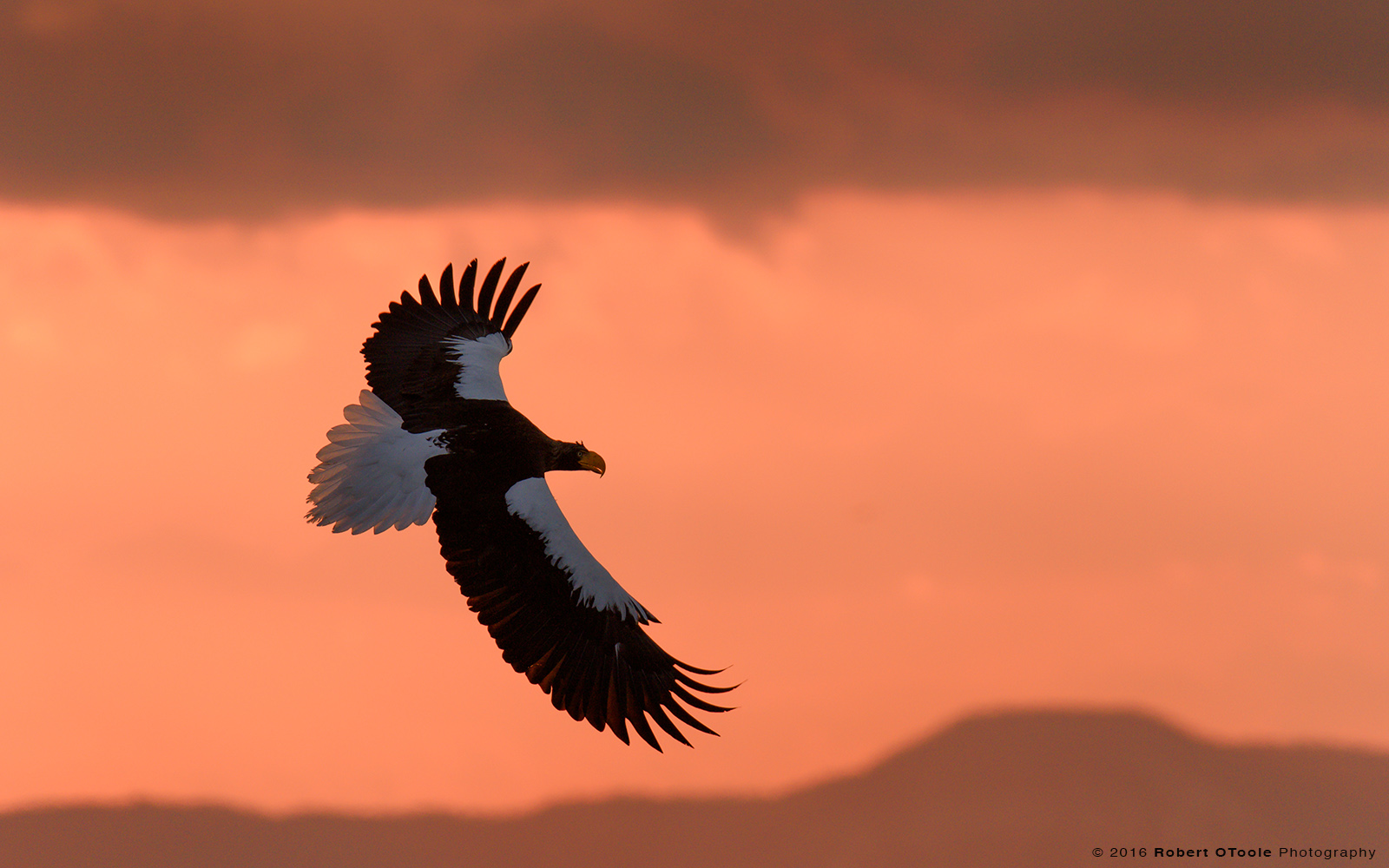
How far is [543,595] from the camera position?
43.8 feet

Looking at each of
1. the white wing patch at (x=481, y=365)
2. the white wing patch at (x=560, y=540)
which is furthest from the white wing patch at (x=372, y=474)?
the white wing patch at (x=560, y=540)

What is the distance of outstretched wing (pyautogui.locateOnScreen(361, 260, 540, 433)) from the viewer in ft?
44.8

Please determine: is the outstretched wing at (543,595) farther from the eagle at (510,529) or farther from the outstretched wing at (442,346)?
the outstretched wing at (442,346)

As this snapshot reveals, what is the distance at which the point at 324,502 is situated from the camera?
44.8 feet

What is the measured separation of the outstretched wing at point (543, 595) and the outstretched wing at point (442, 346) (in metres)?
0.78

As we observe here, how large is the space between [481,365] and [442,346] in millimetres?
523

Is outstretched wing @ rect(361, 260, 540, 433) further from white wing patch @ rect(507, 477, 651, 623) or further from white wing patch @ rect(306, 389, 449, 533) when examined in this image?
white wing patch @ rect(507, 477, 651, 623)

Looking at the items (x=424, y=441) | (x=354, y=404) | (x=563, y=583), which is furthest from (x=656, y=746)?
(x=354, y=404)

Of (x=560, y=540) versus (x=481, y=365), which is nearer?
(x=560, y=540)

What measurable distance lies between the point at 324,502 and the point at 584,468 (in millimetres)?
2917

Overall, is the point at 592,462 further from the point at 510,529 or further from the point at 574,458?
the point at 510,529

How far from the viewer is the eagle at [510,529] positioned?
13219 millimetres

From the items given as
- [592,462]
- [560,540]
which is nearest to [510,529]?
[560,540]

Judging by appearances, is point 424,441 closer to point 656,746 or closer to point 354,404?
point 354,404
